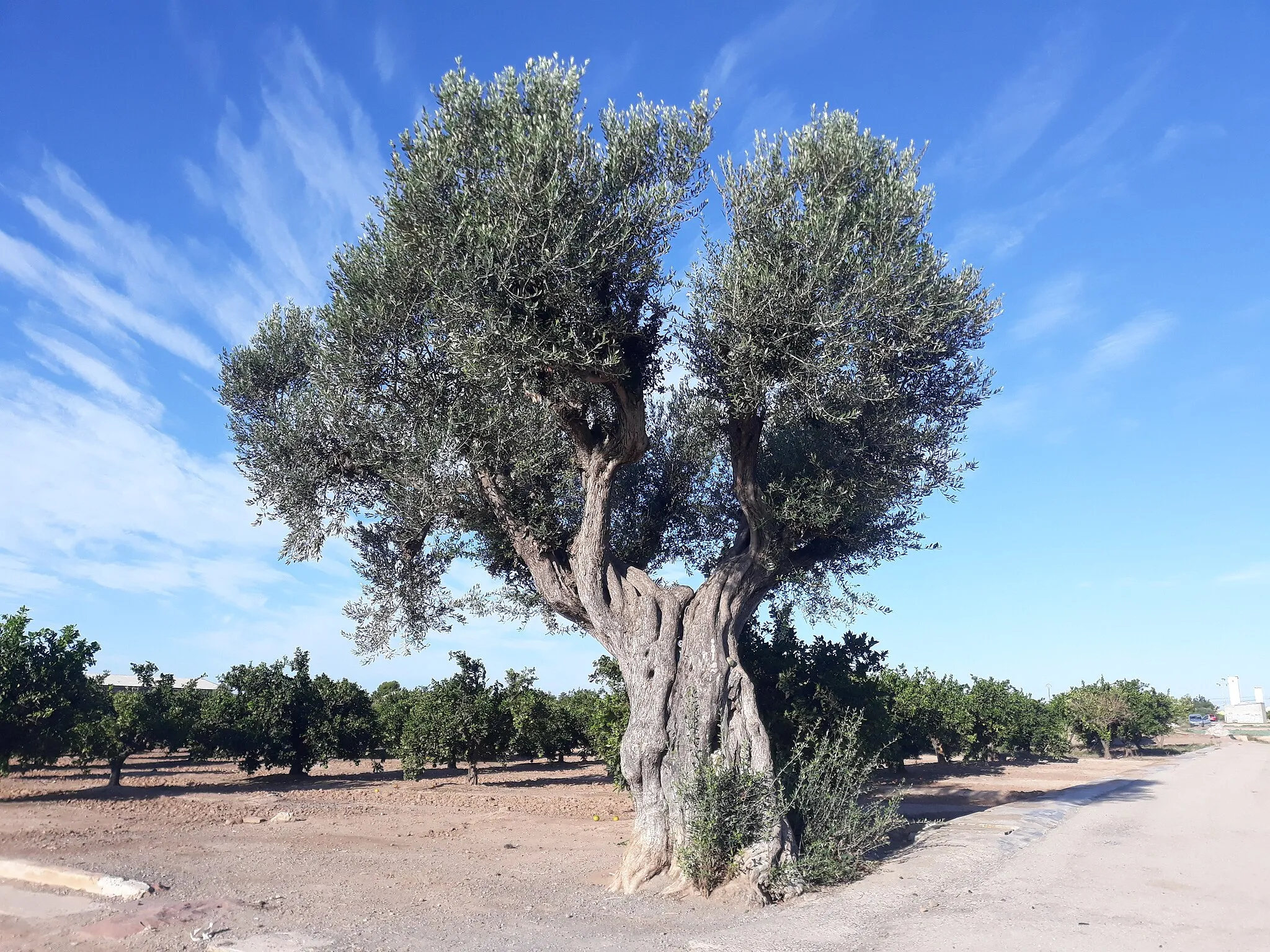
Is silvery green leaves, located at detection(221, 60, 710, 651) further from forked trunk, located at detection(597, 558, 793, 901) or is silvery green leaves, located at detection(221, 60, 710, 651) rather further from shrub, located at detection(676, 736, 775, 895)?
shrub, located at detection(676, 736, 775, 895)

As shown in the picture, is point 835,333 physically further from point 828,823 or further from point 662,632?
point 828,823

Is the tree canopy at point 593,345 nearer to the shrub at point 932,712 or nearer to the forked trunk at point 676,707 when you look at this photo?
the forked trunk at point 676,707

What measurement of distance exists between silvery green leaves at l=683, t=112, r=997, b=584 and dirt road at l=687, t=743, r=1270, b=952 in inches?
184

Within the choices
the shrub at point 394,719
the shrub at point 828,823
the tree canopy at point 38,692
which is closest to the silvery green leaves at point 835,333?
the shrub at point 828,823

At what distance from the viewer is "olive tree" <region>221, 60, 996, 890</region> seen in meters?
10.3

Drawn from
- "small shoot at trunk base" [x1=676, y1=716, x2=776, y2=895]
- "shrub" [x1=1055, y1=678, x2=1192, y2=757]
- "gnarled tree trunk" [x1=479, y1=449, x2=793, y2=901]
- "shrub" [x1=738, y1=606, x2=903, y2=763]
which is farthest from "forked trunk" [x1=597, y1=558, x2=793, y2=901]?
"shrub" [x1=1055, y1=678, x2=1192, y2=757]

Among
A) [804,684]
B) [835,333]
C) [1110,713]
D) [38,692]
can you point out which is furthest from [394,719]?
[1110,713]

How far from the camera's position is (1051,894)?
912 cm

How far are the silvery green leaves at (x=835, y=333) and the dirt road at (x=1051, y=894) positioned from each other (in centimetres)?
468

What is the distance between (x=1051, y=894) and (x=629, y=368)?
8.22 metres

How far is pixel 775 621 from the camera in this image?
16.0 m

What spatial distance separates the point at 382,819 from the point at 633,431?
9.89 meters

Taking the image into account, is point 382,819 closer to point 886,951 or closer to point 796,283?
point 886,951

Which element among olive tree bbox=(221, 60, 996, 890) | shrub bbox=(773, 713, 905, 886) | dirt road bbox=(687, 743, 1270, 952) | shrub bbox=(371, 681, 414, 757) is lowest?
dirt road bbox=(687, 743, 1270, 952)
